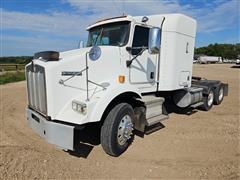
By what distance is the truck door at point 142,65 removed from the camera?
16.1 feet

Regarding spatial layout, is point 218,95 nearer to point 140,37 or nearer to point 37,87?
point 140,37

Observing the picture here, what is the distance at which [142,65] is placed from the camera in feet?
17.0

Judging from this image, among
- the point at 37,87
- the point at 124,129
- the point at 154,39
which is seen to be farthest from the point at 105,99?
the point at 154,39

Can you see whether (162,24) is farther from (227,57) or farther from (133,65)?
(227,57)

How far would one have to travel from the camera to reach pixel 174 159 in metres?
4.18

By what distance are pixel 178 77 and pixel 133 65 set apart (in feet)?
6.01

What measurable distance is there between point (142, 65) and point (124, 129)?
164 centimetres

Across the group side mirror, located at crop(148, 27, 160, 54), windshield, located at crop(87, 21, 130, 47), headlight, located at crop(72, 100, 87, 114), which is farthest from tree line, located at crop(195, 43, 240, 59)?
headlight, located at crop(72, 100, 87, 114)

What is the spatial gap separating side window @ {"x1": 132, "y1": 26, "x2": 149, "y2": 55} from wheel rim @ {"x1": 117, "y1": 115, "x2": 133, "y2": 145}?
1.50 m

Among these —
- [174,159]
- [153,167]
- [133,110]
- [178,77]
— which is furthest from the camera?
[178,77]

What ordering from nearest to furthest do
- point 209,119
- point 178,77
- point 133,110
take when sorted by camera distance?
point 133,110, point 178,77, point 209,119

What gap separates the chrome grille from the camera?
3828 millimetres

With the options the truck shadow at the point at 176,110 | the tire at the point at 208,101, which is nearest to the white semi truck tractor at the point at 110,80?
the truck shadow at the point at 176,110

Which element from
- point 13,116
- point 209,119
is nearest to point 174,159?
point 209,119
